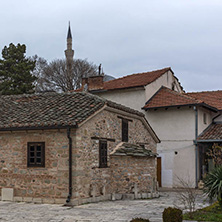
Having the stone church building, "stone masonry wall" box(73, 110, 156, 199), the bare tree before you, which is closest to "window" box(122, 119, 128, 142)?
the stone church building

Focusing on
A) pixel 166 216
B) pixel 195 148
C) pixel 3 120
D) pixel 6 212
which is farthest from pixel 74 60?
pixel 166 216

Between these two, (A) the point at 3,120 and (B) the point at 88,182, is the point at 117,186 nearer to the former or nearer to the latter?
(B) the point at 88,182

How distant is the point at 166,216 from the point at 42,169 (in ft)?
20.9

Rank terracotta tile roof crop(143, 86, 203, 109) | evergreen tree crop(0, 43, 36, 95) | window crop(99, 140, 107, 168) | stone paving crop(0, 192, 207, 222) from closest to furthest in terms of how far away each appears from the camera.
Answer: stone paving crop(0, 192, 207, 222), window crop(99, 140, 107, 168), terracotta tile roof crop(143, 86, 203, 109), evergreen tree crop(0, 43, 36, 95)

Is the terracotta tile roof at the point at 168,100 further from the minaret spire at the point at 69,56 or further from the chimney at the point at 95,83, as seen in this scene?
the minaret spire at the point at 69,56

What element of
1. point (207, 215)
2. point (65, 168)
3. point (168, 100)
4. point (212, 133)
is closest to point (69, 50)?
point (168, 100)

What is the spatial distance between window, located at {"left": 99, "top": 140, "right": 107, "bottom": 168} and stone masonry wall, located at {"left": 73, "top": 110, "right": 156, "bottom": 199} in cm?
19

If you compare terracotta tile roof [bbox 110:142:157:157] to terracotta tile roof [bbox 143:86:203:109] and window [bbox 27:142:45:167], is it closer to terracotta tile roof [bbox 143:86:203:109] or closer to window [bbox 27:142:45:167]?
window [bbox 27:142:45:167]

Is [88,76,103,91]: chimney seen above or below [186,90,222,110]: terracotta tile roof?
above

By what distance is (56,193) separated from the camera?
13242 millimetres

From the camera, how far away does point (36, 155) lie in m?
13.8

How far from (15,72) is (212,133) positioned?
20.6 metres

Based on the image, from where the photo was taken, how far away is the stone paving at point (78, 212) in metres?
10.1

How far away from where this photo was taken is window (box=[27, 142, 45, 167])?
13.7 metres
